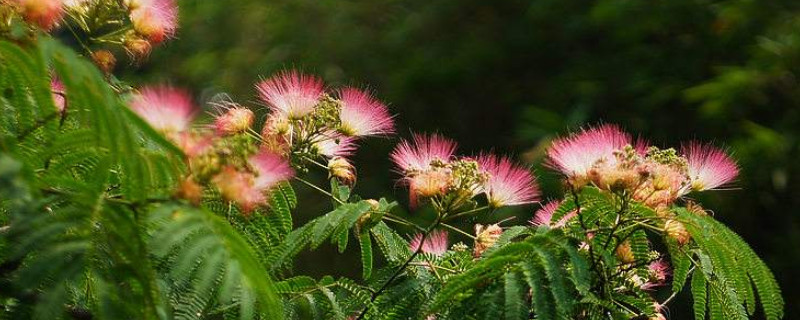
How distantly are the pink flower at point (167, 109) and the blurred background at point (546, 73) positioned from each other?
9.02ft

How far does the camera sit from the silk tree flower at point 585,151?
5.30ft

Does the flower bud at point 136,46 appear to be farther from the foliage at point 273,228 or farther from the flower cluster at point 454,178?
the flower cluster at point 454,178

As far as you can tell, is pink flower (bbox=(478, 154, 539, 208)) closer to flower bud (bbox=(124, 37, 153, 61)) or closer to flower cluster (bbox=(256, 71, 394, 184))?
flower cluster (bbox=(256, 71, 394, 184))

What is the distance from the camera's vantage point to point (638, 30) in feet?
16.3

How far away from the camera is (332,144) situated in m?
1.84

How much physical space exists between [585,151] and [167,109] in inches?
19.5

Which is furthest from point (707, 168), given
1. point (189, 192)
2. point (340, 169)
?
point (189, 192)

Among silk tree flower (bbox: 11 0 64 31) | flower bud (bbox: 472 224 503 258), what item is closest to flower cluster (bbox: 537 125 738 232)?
flower bud (bbox: 472 224 503 258)

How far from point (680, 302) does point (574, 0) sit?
136cm

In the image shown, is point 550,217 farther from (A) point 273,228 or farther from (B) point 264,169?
(B) point 264,169

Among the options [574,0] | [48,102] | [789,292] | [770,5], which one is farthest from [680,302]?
[48,102]

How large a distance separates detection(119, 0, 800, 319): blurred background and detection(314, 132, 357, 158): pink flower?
227cm

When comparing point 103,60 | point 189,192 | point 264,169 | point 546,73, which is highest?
point 546,73

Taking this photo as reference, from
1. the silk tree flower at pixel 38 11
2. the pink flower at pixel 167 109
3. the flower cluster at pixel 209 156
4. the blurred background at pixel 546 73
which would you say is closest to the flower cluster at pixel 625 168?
the flower cluster at pixel 209 156
